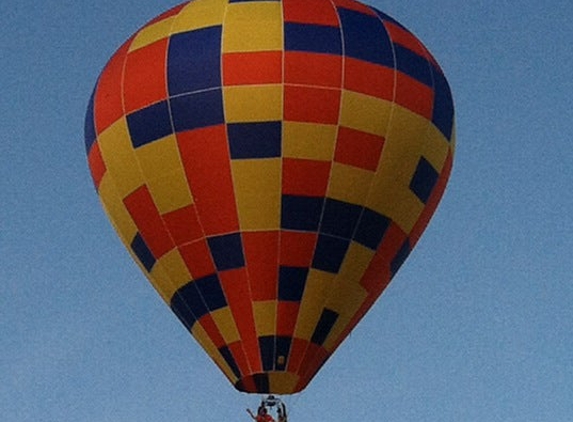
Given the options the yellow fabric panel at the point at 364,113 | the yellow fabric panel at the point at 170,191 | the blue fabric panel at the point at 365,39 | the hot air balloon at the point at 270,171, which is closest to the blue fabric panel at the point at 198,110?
the hot air balloon at the point at 270,171

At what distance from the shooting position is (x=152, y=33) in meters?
24.9

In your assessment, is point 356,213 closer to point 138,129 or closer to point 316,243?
point 316,243

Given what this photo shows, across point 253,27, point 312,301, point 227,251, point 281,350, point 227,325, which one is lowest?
point 281,350

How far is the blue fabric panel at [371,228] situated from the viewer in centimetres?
2398

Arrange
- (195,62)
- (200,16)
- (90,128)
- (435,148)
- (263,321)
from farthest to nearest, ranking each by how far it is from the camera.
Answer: (90,128) < (435,148) < (200,16) < (195,62) < (263,321)

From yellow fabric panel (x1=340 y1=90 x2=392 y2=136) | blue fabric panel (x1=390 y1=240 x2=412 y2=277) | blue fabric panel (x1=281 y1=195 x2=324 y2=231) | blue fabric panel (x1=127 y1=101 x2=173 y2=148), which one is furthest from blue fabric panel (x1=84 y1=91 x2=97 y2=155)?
blue fabric panel (x1=390 y1=240 x2=412 y2=277)

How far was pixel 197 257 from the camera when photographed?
23.9 metres

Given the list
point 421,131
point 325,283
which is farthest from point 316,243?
point 421,131

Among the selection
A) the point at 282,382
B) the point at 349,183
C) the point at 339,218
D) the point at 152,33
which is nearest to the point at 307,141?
the point at 349,183

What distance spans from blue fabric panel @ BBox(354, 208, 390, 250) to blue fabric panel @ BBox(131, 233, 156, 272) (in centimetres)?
265

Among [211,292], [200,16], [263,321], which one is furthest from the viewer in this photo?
[200,16]

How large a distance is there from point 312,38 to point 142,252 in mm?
3466

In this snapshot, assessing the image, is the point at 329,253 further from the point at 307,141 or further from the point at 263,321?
the point at 307,141

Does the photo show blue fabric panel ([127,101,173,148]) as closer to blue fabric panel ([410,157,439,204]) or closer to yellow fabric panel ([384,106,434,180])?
yellow fabric panel ([384,106,434,180])
